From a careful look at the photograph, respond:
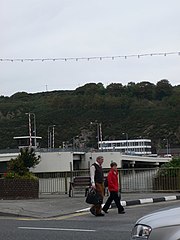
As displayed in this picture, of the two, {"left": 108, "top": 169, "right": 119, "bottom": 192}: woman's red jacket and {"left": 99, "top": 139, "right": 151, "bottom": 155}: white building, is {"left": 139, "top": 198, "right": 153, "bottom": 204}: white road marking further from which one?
{"left": 99, "top": 139, "right": 151, "bottom": 155}: white building

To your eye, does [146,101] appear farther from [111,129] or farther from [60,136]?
[60,136]

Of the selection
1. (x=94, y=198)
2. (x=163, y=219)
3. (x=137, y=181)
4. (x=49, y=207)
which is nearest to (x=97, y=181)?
(x=94, y=198)

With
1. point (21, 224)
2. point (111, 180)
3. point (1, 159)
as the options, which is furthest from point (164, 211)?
point (1, 159)

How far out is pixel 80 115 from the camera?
153 m

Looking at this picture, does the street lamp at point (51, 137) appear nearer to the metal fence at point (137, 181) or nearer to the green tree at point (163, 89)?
the green tree at point (163, 89)

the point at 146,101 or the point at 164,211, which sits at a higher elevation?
the point at 146,101

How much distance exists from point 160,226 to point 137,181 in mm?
Answer: 19051

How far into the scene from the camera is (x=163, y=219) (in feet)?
18.9

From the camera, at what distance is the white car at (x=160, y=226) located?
550 cm

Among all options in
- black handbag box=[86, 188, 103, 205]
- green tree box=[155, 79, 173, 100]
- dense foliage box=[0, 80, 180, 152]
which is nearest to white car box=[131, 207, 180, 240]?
black handbag box=[86, 188, 103, 205]

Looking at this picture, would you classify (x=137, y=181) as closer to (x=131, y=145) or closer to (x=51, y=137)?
(x=131, y=145)

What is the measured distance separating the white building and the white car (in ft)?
413

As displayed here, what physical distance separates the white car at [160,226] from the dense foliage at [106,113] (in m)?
130

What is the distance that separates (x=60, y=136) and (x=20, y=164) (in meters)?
121
